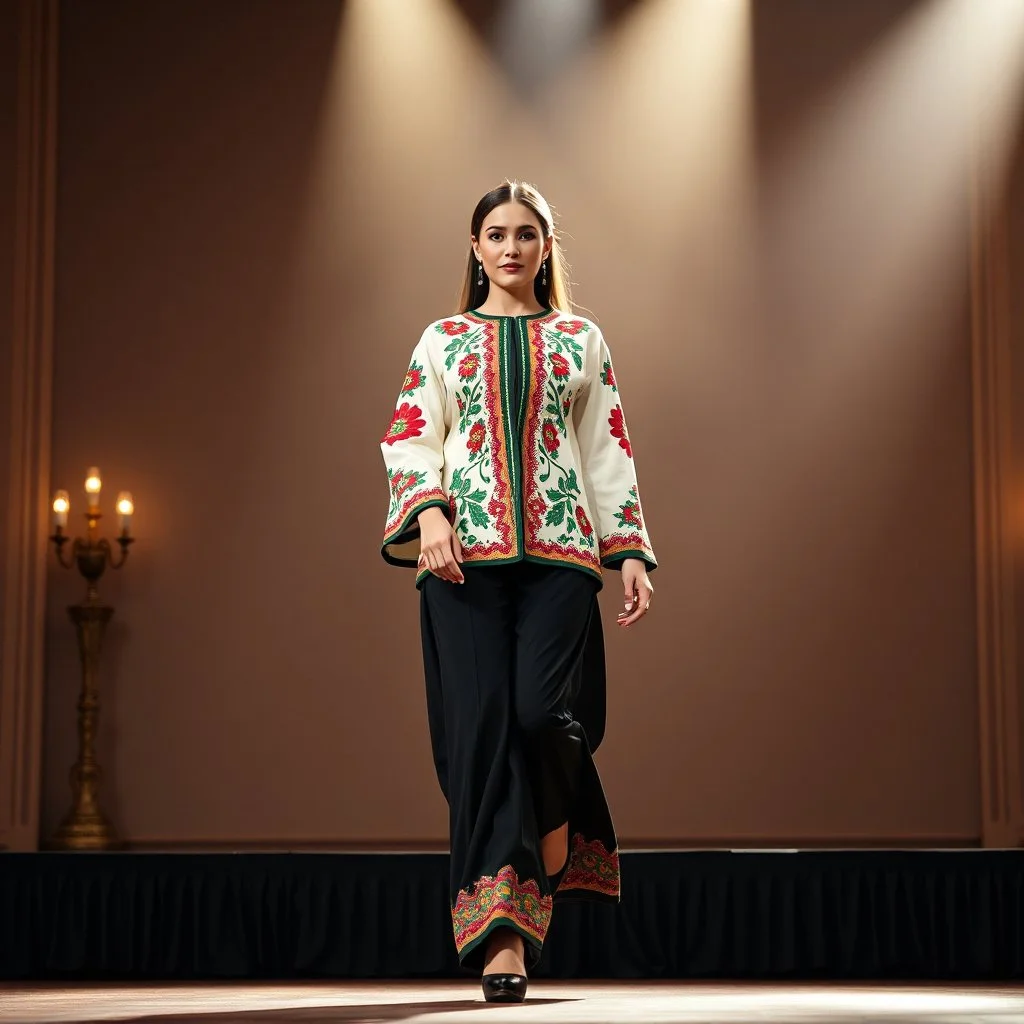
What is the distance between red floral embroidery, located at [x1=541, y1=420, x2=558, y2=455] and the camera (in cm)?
234

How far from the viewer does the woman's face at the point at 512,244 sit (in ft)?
7.85

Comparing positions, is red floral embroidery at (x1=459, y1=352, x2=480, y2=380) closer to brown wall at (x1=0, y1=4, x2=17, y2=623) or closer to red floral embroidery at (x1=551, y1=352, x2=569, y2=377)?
red floral embroidery at (x1=551, y1=352, x2=569, y2=377)

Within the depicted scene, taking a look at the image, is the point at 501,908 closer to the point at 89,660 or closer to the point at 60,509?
the point at 89,660

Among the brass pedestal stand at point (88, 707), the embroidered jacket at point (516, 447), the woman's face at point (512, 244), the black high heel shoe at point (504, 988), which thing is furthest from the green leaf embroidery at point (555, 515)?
the brass pedestal stand at point (88, 707)

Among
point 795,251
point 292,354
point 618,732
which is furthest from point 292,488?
point 795,251

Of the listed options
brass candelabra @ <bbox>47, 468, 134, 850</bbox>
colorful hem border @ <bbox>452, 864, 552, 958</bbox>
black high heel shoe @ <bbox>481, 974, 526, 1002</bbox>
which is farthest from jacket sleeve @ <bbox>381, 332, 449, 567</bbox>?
brass candelabra @ <bbox>47, 468, 134, 850</bbox>

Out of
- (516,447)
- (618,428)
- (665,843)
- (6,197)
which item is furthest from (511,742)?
(6,197)

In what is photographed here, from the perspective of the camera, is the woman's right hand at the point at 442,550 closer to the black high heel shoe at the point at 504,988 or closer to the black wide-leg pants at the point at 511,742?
the black wide-leg pants at the point at 511,742

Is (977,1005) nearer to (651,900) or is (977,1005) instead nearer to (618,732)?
(651,900)

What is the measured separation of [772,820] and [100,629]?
2.17 meters

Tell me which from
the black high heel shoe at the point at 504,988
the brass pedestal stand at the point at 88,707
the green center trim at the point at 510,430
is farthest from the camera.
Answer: the brass pedestal stand at the point at 88,707

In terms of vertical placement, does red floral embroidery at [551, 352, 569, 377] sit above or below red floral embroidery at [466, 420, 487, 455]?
above

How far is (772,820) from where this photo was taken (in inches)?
180

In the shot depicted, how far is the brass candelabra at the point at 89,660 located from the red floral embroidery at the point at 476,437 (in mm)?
2412
